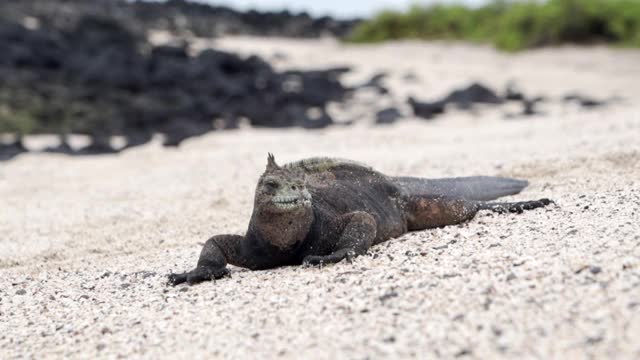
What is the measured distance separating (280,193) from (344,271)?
0.46 m

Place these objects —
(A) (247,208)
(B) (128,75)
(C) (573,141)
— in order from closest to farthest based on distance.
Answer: (A) (247,208) < (C) (573,141) < (B) (128,75)

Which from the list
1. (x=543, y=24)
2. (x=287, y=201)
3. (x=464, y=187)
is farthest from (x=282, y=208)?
(x=543, y=24)

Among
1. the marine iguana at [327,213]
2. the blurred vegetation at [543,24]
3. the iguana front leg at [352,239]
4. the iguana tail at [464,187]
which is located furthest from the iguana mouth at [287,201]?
the blurred vegetation at [543,24]

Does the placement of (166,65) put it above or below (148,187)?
above

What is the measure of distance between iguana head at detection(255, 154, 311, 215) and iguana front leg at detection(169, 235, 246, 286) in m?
0.32

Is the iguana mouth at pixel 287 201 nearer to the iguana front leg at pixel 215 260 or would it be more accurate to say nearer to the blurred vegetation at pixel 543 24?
the iguana front leg at pixel 215 260

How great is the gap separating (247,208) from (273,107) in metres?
6.81

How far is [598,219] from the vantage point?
403cm

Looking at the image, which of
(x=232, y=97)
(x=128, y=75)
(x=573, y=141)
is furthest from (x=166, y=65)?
(x=573, y=141)

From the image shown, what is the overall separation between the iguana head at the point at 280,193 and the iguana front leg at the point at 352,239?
23cm

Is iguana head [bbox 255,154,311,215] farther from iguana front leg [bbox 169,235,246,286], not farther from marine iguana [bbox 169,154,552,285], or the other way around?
iguana front leg [bbox 169,235,246,286]

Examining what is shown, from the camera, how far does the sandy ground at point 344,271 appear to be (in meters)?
2.82

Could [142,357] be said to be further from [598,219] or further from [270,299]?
[598,219]

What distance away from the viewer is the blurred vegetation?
1744 centimetres
